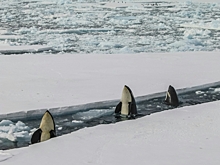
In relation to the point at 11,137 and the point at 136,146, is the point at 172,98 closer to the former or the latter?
the point at 136,146

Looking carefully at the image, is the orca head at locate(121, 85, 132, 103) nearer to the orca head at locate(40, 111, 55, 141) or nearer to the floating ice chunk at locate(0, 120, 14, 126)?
the orca head at locate(40, 111, 55, 141)

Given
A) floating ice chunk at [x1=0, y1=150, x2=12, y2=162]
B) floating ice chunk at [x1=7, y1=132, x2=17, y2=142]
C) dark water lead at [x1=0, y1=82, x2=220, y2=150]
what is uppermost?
floating ice chunk at [x1=0, y1=150, x2=12, y2=162]

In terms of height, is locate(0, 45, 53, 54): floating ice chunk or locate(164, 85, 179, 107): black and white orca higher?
locate(0, 45, 53, 54): floating ice chunk

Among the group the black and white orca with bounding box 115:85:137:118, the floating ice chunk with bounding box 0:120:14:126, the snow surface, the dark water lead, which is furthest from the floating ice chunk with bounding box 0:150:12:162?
the black and white orca with bounding box 115:85:137:118

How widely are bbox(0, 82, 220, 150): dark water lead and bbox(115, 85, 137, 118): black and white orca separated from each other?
0.10 meters

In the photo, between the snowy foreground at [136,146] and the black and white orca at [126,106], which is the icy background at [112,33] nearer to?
the black and white orca at [126,106]

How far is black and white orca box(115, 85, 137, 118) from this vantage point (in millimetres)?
5715

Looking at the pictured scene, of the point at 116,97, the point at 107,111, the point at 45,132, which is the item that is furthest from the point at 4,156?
the point at 116,97

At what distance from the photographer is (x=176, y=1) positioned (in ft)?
113

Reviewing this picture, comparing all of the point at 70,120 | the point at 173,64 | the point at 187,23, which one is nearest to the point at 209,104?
the point at 70,120

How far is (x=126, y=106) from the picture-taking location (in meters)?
5.72

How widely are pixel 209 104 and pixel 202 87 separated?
1.37m

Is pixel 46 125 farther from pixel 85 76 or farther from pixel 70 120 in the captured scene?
pixel 85 76

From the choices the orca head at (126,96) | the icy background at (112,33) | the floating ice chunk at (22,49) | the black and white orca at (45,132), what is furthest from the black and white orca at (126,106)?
the floating ice chunk at (22,49)
